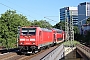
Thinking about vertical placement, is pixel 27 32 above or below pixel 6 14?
below

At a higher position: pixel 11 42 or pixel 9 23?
pixel 9 23

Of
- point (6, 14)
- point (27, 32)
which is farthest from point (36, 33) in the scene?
point (6, 14)

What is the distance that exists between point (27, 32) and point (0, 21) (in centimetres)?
3171

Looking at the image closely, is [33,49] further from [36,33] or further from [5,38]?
[5,38]

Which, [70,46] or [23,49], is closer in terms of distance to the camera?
[23,49]

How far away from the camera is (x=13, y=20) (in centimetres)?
5825

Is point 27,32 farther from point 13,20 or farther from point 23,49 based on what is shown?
point 13,20

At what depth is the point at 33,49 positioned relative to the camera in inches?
1115

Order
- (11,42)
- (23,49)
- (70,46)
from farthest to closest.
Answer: (11,42) < (70,46) < (23,49)

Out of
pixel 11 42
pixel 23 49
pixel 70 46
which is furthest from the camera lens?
pixel 11 42

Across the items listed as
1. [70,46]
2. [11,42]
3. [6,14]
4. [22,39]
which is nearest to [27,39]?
[22,39]

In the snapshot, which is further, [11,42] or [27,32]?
[11,42]

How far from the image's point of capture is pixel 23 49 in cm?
2791

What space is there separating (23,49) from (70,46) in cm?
2372
